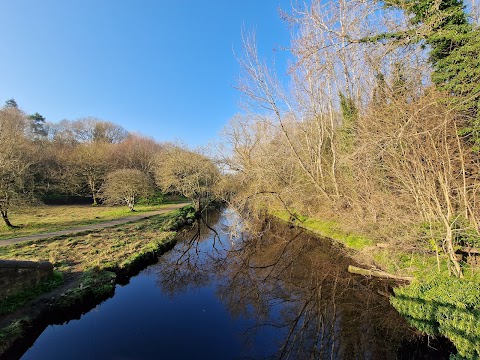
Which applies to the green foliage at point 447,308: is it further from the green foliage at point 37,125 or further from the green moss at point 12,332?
the green foliage at point 37,125

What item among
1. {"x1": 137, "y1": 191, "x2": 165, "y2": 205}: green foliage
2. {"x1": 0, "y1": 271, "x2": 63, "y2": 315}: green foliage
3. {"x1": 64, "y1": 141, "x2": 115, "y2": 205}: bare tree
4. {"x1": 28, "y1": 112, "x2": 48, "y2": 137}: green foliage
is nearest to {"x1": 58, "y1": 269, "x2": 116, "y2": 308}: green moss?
{"x1": 0, "y1": 271, "x2": 63, "y2": 315}: green foliage

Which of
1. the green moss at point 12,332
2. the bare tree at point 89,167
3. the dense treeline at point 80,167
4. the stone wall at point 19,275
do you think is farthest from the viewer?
the bare tree at point 89,167

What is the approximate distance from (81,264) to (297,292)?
8.67 m

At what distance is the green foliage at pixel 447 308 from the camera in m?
5.09

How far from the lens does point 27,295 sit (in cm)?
773

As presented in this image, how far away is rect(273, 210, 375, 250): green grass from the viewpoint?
1298 centimetres

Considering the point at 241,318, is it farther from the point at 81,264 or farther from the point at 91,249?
the point at 91,249

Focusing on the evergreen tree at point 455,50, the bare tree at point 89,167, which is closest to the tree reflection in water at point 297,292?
the evergreen tree at point 455,50

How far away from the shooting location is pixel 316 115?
16.1 metres

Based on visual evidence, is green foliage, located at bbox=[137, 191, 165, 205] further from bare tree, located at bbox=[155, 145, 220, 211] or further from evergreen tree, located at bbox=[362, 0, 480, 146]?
evergreen tree, located at bbox=[362, 0, 480, 146]

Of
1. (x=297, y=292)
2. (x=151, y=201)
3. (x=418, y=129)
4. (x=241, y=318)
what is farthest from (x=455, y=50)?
(x=151, y=201)

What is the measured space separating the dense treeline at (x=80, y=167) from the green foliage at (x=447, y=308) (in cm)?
1982

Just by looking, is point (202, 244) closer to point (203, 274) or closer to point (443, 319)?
point (203, 274)

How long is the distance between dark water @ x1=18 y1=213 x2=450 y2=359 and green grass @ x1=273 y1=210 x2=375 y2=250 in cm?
140
